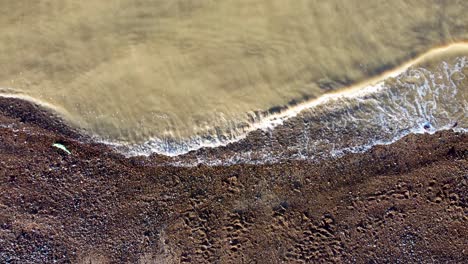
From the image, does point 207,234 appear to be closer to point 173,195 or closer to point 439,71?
point 173,195

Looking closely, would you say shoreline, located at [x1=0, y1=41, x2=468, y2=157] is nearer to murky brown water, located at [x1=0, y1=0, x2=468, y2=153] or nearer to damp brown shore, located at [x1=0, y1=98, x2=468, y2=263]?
murky brown water, located at [x1=0, y1=0, x2=468, y2=153]

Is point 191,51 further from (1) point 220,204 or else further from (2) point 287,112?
(1) point 220,204

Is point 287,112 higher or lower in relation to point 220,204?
higher

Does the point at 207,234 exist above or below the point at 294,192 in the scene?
below

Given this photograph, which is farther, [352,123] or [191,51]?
[352,123]

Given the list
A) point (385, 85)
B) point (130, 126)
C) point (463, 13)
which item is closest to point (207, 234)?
point (130, 126)

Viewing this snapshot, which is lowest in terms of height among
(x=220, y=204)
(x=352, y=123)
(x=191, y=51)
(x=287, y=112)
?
(x=220, y=204)

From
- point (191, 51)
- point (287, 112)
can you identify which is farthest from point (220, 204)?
point (191, 51)

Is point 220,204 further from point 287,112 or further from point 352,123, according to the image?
point 352,123
